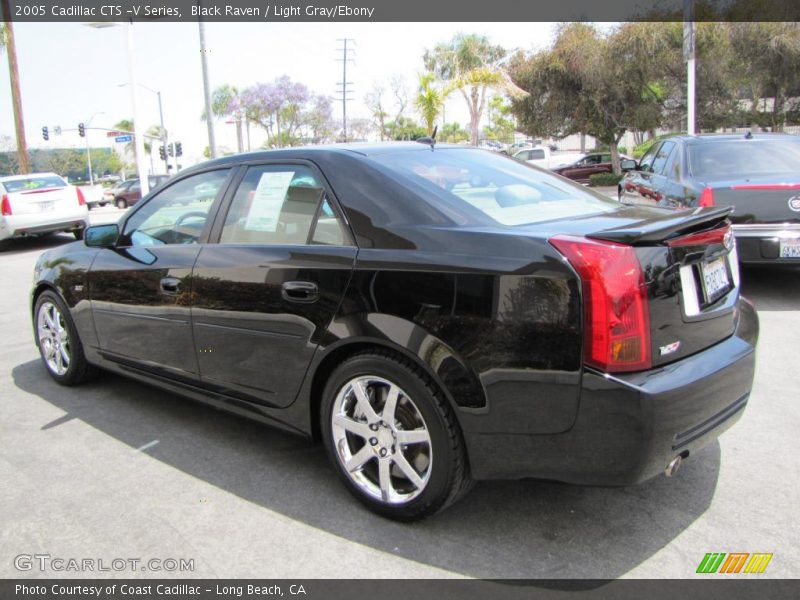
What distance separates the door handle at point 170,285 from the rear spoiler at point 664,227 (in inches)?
87.0

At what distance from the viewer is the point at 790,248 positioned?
6.02 m

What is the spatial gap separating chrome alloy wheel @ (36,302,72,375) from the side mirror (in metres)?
0.73

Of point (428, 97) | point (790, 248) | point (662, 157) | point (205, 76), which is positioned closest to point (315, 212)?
point (790, 248)

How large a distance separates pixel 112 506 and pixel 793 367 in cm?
433

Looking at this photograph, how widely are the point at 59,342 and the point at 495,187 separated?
334 cm

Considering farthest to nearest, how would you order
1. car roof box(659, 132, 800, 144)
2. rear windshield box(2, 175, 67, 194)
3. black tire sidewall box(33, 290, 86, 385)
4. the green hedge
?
1. the green hedge
2. rear windshield box(2, 175, 67, 194)
3. car roof box(659, 132, 800, 144)
4. black tire sidewall box(33, 290, 86, 385)

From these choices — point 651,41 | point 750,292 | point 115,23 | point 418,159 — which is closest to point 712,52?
point 651,41

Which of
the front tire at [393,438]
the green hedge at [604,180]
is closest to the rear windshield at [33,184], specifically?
the front tire at [393,438]

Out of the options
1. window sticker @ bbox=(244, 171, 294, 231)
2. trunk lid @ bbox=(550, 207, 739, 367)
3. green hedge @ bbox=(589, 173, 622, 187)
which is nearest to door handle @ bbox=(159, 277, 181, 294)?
window sticker @ bbox=(244, 171, 294, 231)

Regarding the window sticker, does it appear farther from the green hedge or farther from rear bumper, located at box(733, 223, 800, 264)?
the green hedge

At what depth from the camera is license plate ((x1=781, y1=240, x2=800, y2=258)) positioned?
19.7ft

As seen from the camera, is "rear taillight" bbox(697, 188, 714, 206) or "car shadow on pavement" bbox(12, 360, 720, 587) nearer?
"car shadow on pavement" bbox(12, 360, 720, 587)

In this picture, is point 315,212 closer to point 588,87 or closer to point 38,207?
point 38,207

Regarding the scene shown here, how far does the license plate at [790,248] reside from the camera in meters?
6.01
